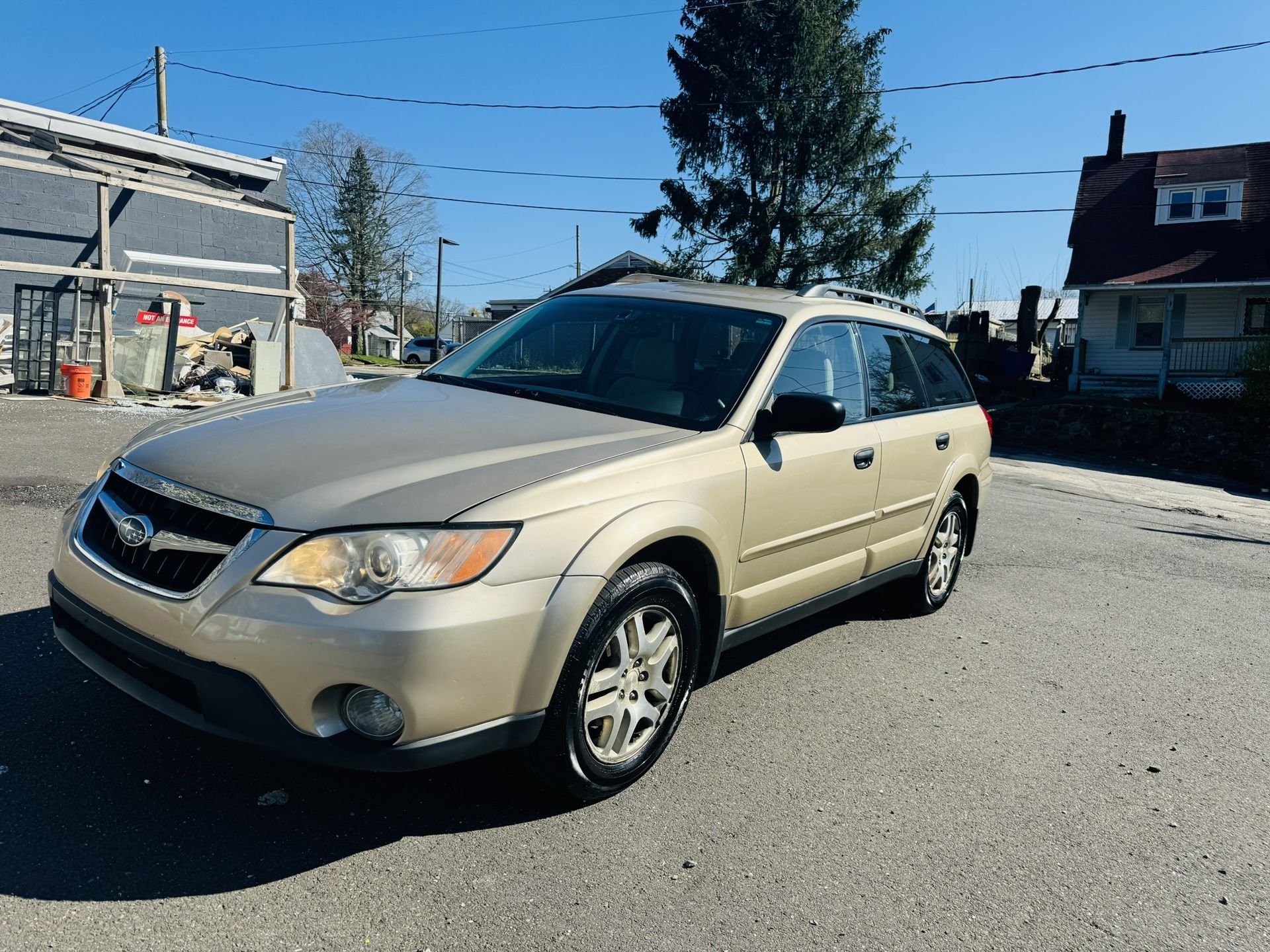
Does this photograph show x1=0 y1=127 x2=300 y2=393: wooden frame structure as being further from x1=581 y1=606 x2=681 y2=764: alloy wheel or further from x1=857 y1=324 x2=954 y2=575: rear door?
x1=581 y1=606 x2=681 y2=764: alloy wheel

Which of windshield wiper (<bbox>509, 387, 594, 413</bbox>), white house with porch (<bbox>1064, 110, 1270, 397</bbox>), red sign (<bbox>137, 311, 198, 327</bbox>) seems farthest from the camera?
white house with porch (<bbox>1064, 110, 1270, 397</bbox>)

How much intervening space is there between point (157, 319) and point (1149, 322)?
84.9ft

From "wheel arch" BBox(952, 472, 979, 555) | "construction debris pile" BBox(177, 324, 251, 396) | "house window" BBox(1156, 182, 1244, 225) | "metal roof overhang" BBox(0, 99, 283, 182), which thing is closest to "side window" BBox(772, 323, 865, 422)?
"wheel arch" BBox(952, 472, 979, 555)

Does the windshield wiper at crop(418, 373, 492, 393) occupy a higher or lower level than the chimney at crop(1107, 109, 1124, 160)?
lower

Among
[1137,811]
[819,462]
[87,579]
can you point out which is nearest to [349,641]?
[87,579]

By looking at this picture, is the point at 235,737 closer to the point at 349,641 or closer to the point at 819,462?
the point at 349,641

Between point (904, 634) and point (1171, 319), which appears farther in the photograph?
point (1171, 319)

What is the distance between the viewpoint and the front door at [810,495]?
365 cm

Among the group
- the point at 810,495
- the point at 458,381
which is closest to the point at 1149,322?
the point at 810,495

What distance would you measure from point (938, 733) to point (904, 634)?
134cm

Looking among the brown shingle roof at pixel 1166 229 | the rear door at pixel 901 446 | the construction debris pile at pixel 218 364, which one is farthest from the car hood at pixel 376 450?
the brown shingle roof at pixel 1166 229

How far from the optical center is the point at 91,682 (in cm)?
359

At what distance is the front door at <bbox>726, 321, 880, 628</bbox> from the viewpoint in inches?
144

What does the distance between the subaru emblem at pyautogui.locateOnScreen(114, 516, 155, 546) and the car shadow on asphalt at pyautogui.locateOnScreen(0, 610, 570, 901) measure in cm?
63
